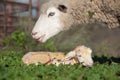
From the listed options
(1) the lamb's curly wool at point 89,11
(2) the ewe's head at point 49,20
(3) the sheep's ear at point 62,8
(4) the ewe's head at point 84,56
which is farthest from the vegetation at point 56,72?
(3) the sheep's ear at point 62,8

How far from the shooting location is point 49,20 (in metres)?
7.54

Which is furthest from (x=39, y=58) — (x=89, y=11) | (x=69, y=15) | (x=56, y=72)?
(x=56, y=72)

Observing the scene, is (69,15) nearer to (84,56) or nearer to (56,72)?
(84,56)

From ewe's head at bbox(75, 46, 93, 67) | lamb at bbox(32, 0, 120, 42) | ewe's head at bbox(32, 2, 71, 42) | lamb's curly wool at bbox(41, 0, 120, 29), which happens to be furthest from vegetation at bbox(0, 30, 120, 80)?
lamb's curly wool at bbox(41, 0, 120, 29)

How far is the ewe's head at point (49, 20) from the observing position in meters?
7.46

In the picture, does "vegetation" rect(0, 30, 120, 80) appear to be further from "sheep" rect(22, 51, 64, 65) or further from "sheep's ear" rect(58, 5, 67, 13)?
"sheep's ear" rect(58, 5, 67, 13)

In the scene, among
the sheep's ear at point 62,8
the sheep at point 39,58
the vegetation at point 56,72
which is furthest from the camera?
the sheep at point 39,58

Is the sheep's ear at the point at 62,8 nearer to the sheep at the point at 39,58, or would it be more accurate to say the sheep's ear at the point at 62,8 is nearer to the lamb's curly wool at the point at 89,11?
the lamb's curly wool at the point at 89,11

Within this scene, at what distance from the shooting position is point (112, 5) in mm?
7055

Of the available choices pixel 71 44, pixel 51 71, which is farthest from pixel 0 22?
pixel 51 71

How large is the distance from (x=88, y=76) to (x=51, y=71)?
0.73 meters

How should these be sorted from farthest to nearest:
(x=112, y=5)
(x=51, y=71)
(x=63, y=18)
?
(x=63, y=18) < (x=112, y=5) < (x=51, y=71)

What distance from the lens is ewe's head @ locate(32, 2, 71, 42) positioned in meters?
7.46

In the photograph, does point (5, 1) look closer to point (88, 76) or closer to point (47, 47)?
point (47, 47)
